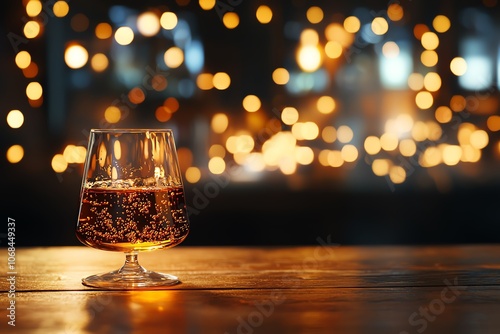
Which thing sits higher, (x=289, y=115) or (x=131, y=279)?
(x=289, y=115)

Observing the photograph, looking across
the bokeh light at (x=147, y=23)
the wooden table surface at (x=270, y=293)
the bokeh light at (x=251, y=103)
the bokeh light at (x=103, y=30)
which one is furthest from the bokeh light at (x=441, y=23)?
the wooden table surface at (x=270, y=293)

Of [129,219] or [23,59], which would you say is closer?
[129,219]

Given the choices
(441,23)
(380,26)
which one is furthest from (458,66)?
(380,26)

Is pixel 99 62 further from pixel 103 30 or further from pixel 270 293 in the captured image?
pixel 270 293

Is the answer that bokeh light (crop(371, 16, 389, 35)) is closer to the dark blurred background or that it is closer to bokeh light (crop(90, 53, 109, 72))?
the dark blurred background

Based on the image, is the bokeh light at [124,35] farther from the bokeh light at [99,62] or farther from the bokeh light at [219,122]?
the bokeh light at [219,122]

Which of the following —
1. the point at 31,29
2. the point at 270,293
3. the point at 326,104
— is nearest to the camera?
the point at 270,293

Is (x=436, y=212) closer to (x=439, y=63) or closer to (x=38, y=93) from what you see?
(x=439, y=63)
